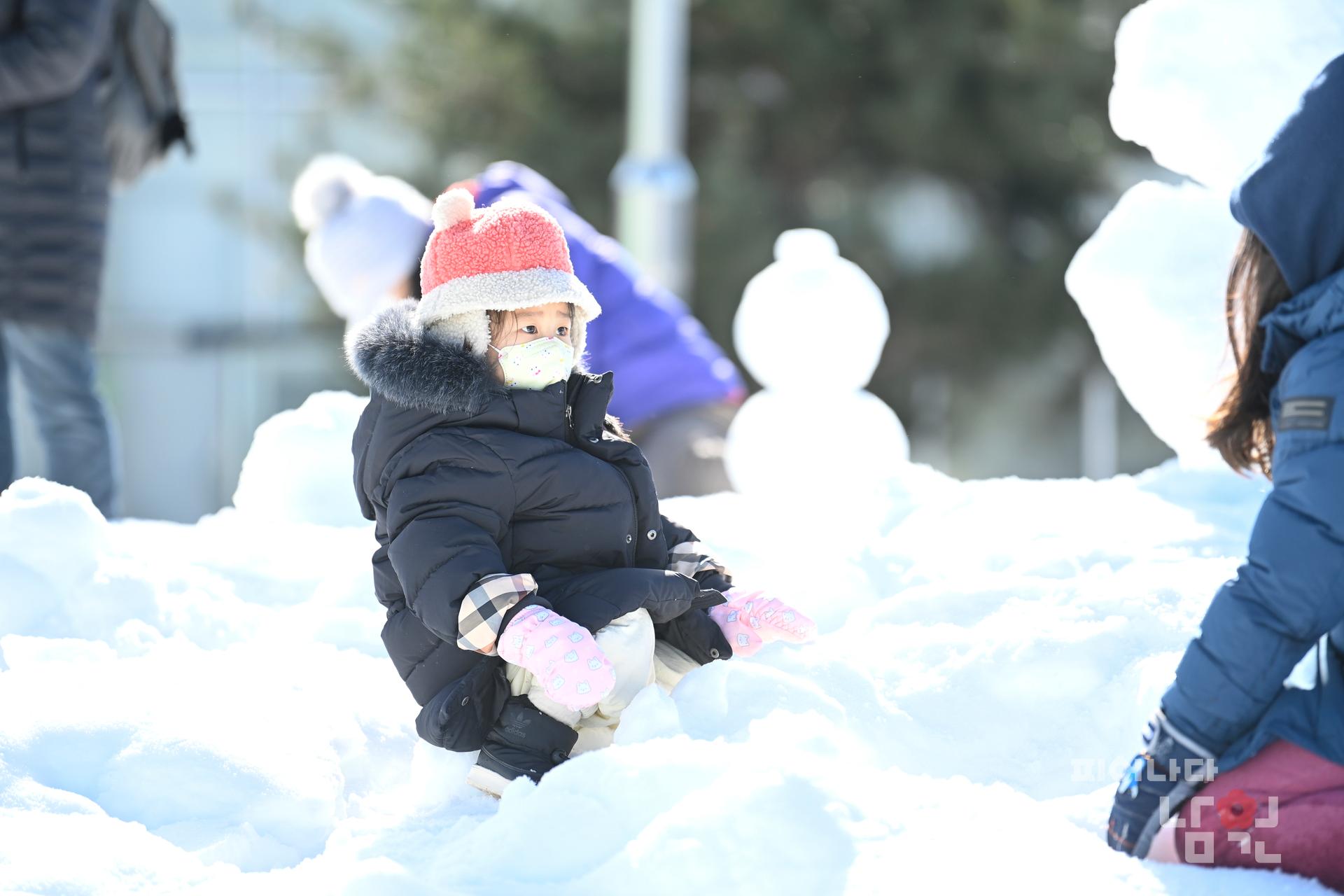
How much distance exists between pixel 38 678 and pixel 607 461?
0.95m

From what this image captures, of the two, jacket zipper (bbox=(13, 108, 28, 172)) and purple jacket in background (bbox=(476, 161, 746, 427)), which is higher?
jacket zipper (bbox=(13, 108, 28, 172))

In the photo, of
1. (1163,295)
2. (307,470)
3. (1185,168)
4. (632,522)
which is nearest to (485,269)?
(632,522)

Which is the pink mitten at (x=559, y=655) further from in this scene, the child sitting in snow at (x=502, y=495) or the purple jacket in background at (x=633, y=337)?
the purple jacket in background at (x=633, y=337)

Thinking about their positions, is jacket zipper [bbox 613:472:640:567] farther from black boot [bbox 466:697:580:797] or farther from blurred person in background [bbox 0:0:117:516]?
blurred person in background [bbox 0:0:117:516]

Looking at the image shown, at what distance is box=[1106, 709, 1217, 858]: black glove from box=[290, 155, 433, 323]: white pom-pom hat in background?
8.86 feet

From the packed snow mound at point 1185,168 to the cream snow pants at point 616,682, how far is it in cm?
162

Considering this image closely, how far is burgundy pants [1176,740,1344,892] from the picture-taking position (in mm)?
1707

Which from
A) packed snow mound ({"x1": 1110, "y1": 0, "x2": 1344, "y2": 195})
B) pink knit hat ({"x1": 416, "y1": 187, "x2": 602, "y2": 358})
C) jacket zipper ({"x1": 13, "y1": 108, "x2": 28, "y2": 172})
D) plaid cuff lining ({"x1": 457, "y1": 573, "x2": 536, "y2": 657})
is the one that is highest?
packed snow mound ({"x1": 1110, "y1": 0, "x2": 1344, "y2": 195})

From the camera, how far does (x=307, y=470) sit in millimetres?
3467

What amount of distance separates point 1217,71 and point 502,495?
2051mm

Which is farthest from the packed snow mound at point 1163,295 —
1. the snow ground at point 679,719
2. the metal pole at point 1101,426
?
the metal pole at point 1101,426

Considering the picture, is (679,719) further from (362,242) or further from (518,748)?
(362,242)

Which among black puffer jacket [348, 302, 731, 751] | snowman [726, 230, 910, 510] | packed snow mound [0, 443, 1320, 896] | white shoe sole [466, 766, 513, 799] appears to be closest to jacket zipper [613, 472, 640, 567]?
black puffer jacket [348, 302, 731, 751]

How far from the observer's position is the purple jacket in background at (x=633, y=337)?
4363mm
